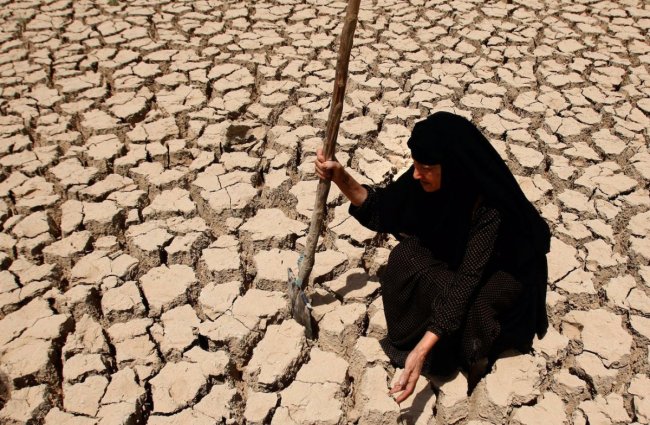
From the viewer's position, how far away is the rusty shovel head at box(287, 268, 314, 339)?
220cm

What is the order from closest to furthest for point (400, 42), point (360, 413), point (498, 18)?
point (360, 413) → point (400, 42) → point (498, 18)

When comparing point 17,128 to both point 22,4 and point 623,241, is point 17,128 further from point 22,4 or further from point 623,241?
point 623,241

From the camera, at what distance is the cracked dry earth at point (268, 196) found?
2.06m

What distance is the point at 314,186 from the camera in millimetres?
2949

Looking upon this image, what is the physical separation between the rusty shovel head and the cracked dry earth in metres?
0.04

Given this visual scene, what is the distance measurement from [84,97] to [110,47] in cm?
72

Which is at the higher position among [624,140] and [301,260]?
[301,260]

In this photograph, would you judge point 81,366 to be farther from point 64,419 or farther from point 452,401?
point 452,401

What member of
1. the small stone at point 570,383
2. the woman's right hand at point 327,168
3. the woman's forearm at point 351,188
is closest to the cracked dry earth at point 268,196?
the small stone at point 570,383

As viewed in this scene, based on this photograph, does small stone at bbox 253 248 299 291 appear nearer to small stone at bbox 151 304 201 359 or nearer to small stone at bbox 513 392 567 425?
small stone at bbox 151 304 201 359

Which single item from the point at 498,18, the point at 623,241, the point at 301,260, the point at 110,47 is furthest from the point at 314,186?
the point at 498,18

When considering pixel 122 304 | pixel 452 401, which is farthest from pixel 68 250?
pixel 452 401

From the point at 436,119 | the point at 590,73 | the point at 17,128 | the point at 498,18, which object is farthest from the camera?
the point at 498,18

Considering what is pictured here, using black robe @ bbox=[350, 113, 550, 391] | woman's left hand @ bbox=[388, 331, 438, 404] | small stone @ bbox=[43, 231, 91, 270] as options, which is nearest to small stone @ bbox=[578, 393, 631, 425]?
black robe @ bbox=[350, 113, 550, 391]
